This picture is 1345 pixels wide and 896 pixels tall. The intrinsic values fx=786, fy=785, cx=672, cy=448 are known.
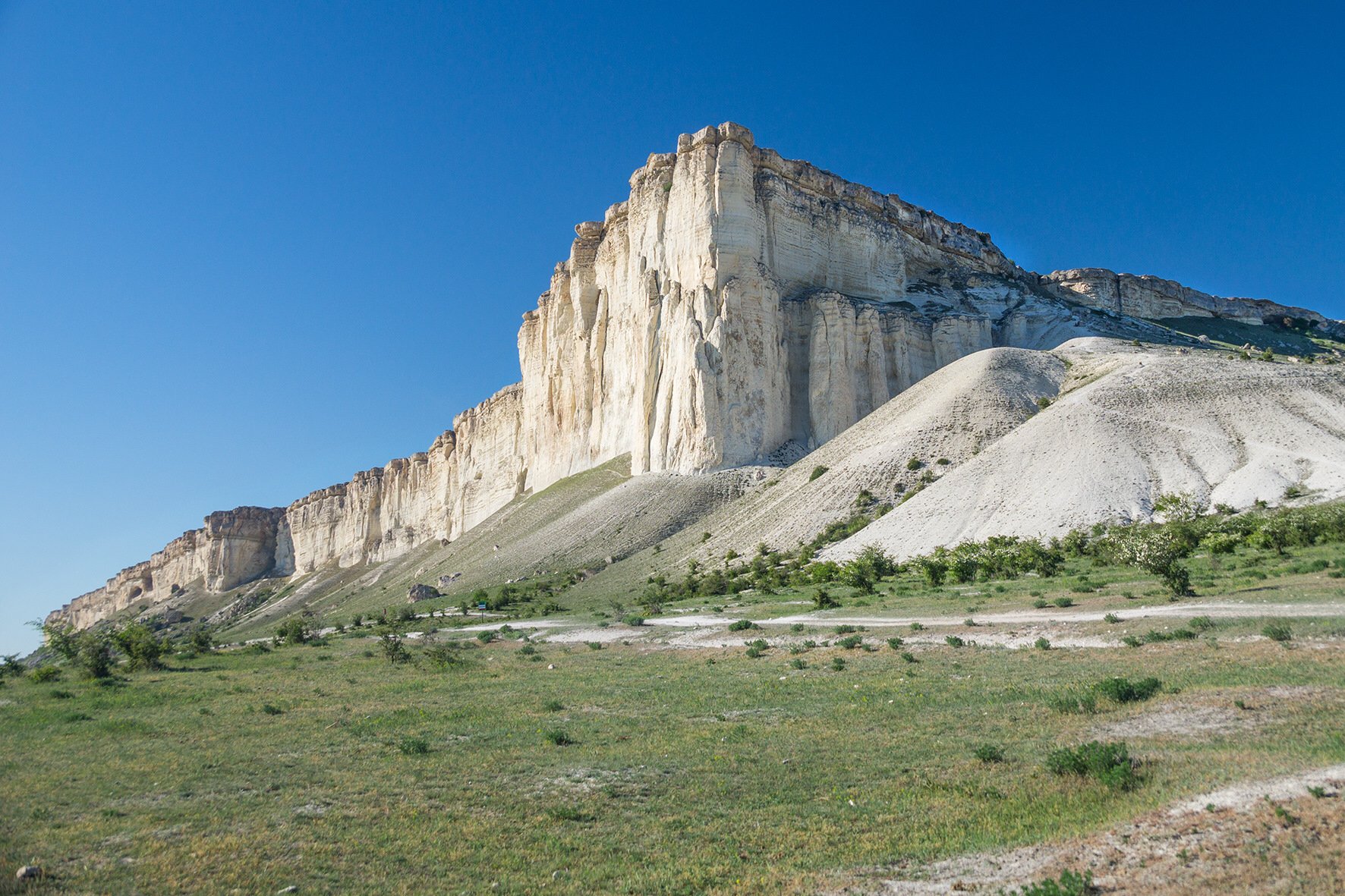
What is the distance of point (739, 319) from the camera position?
6325 centimetres

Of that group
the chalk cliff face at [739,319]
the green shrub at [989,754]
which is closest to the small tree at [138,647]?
the green shrub at [989,754]

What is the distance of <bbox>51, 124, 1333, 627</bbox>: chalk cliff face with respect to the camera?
6328 cm

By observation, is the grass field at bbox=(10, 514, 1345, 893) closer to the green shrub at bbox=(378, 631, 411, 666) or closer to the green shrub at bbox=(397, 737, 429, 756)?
the green shrub at bbox=(397, 737, 429, 756)

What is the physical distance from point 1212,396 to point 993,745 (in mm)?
42482

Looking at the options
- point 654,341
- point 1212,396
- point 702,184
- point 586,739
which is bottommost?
point 586,739

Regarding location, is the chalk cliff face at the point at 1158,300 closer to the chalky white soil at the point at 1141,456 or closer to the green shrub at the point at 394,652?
the chalky white soil at the point at 1141,456

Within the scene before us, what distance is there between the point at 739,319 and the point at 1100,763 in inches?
2263

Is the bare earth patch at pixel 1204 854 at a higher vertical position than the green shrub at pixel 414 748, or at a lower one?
higher

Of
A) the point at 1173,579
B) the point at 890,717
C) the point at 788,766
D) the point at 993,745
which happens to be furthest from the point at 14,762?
the point at 1173,579

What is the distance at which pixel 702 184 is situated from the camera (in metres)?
68.4

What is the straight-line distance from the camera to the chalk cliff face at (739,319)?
208 feet

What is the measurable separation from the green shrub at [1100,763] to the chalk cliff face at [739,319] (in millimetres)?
52289

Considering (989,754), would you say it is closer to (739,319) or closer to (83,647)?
(83,647)

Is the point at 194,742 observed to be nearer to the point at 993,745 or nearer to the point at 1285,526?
the point at 993,745
